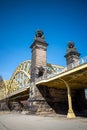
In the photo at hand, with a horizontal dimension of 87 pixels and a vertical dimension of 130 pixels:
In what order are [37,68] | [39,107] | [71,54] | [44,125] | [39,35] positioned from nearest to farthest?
[44,125]
[39,107]
[37,68]
[39,35]
[71,54]

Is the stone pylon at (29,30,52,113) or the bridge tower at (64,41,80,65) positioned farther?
the bridge tower at (64,41,80,65)

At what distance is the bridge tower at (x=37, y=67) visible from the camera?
21.5 meters

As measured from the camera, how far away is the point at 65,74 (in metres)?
15.6

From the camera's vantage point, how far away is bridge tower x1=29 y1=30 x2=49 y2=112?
21.5 metres

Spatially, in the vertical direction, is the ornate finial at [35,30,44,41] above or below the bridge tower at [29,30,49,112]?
above

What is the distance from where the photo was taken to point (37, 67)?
79.1ft

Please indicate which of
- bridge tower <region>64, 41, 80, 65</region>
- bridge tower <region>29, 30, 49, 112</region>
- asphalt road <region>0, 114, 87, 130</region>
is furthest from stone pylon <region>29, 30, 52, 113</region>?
asphalt road <region>0, 114, 87, 130</region>

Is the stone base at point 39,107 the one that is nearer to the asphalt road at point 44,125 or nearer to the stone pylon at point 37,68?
the stone pylon at point 37,68

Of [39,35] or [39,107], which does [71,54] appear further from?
[39,107]

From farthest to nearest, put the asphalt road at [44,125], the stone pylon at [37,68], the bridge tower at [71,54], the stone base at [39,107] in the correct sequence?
the bridge tower at [71,54], the stone pylon at [37,68], the stone base at [39,107], the asphalt road at [44,125]

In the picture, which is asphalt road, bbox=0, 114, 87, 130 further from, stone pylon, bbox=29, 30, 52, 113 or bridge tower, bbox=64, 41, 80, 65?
bridge tower, bbox=64, 41, 80, 65

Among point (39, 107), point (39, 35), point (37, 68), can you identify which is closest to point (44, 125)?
point (39, 107)

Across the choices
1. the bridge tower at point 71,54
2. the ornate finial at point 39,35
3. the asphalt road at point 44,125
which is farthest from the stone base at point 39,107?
the ornate finial at point 39,35

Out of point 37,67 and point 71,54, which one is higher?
point 71,54
